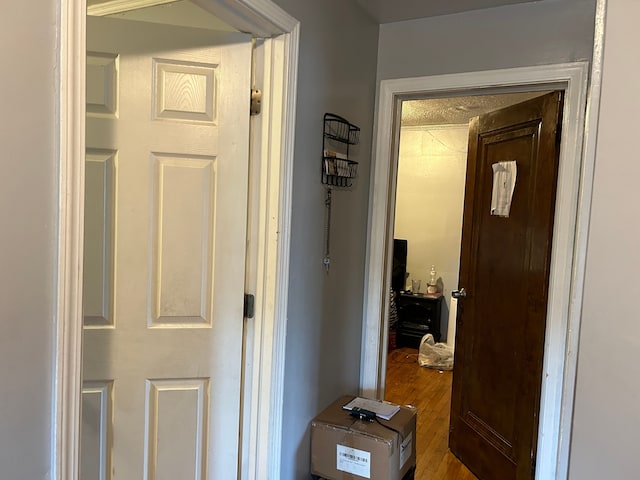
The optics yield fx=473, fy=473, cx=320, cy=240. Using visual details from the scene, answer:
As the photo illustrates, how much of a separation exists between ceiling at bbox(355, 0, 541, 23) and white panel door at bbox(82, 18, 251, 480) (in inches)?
32.7

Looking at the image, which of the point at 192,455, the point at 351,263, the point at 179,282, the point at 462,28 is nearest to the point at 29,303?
the point at 179,282

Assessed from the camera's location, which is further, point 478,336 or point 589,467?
point 478,336

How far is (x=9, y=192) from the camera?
81 cm

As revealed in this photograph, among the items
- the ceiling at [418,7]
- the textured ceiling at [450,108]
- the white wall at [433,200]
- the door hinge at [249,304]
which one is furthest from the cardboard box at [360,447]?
the white wall at [433,200]

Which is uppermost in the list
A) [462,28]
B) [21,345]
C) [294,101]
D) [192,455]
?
[462,28]

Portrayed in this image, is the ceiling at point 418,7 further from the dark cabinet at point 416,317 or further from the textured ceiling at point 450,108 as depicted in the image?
the dark cabinet at point 416,317

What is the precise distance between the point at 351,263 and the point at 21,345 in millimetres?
1556

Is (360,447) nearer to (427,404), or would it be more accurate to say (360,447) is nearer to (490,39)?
(490,39)

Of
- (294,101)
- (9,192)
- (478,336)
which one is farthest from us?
(478,336)

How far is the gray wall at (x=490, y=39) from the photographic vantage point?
1.94 metres

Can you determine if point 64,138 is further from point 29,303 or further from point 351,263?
point 351,263

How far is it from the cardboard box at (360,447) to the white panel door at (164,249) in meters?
0.41

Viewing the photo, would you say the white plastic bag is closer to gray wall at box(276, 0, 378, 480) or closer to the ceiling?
gray wall at box(276, 0, 378, 480)

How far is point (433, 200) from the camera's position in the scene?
5.23 m
